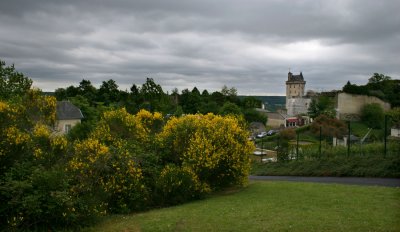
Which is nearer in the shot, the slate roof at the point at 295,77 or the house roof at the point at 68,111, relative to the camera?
the house roof at the point at 68,111

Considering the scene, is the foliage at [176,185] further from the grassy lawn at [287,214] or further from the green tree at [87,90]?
the green tree at [87,90]

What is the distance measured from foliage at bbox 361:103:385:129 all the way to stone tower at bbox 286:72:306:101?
73.9 meters

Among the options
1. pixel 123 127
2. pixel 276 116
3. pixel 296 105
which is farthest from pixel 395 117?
pixel 296 105

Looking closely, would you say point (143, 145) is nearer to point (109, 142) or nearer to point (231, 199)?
point (109, 142)

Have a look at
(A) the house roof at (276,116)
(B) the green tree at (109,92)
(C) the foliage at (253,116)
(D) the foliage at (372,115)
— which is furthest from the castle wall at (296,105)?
(B) the green tree at (109,92)

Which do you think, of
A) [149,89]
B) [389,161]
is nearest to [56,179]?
[389,161]

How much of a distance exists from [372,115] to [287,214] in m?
77.2

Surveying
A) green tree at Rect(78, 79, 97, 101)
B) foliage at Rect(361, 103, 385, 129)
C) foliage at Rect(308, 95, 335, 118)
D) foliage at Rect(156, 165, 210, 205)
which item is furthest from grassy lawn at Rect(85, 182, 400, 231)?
foliage at Rect(308, 95, 335, 118)

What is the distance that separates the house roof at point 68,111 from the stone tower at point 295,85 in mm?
117245

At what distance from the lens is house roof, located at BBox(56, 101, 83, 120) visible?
52.3 m

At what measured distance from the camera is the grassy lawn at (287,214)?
32.2ft

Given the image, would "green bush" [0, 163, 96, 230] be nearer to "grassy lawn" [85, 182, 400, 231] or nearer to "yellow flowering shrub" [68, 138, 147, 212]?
"grassy lawn" [85, 182, 400, 231]

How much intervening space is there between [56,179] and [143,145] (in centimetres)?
637

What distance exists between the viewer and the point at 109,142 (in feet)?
57.4
